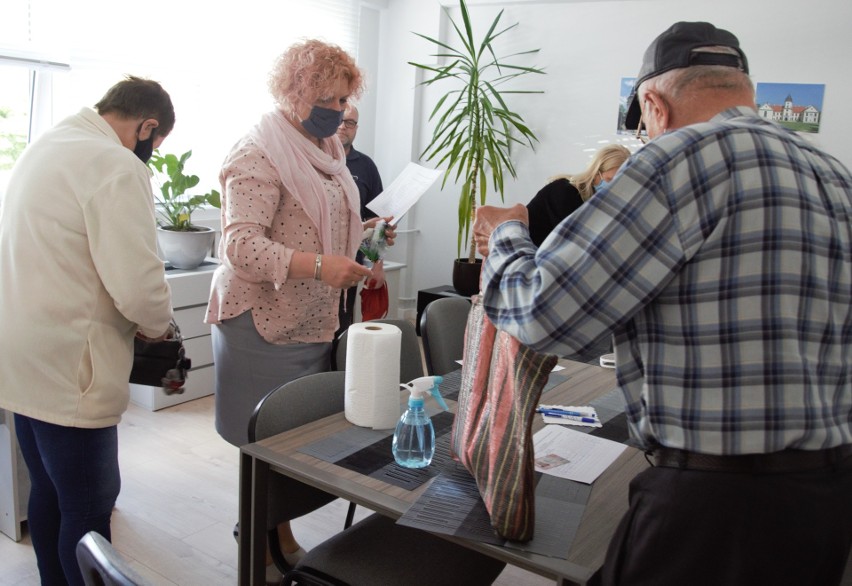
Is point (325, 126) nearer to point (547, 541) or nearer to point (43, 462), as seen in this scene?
point (43, 462)

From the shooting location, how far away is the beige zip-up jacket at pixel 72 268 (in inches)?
67.9

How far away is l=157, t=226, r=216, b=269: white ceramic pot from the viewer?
389 centimetres

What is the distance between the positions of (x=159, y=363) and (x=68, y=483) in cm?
40

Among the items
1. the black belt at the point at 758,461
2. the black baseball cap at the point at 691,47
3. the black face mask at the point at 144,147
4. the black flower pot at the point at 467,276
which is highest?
the black baseball cap at the point at 691,47

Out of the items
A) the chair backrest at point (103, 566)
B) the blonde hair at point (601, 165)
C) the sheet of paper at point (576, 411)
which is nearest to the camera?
the chair backrest at point (103, 566)

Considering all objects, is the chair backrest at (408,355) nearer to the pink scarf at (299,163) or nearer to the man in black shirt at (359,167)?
the pink scarf at (299,163)

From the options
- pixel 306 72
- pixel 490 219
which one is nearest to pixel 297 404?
pixel 490 219

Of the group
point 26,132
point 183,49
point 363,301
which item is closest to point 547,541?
point 363,301

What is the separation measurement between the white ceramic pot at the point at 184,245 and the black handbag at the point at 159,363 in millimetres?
1896

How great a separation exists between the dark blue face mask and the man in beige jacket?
57 centimetres

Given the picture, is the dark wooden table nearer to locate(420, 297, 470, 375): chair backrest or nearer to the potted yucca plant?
locate(420, 297, 470, 375): chair backrest

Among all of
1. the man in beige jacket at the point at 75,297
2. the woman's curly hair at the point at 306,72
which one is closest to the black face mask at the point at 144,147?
the man in beige jacket at the point at 75,297

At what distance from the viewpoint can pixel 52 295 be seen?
1.75 meters

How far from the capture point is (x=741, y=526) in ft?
3.35
